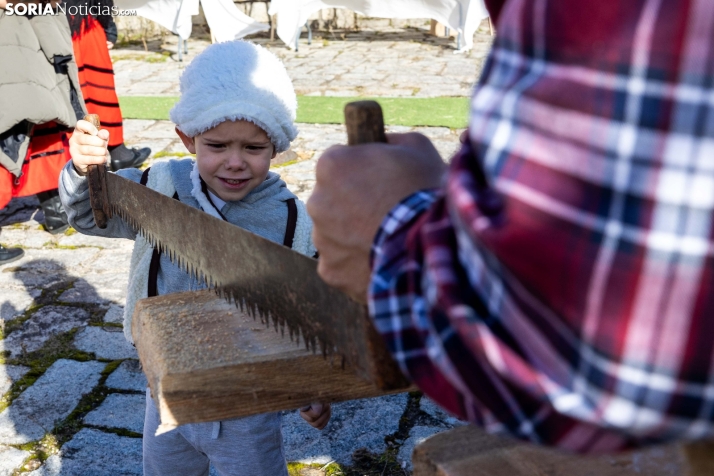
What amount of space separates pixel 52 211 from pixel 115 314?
1.61 m

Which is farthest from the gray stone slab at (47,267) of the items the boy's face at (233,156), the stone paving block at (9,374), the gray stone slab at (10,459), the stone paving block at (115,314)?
the boy's face at (233,156)

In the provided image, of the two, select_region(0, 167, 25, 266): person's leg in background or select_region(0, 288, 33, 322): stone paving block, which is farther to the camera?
select_region(0, 167, 25, 266): person's leg in background

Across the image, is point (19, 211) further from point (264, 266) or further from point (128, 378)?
point (264, 266)

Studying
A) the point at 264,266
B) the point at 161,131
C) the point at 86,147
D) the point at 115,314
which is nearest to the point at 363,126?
the point at 264,266

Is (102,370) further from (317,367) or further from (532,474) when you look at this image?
(532,474)

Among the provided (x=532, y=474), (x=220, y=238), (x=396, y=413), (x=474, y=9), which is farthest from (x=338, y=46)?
(x=532, y=474)

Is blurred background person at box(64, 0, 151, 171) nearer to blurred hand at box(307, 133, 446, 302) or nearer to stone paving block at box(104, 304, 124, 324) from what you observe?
stone paving block at box(104, 304, 124, 324)

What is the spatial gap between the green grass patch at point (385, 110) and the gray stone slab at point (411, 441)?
4933 millimetres

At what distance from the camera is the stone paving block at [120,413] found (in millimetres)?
3225

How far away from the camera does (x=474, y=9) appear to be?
10.1 m

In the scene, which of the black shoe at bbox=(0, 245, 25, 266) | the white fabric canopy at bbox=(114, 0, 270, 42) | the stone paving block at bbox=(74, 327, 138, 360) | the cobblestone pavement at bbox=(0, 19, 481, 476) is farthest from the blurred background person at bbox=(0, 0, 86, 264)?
the white fabric canopy at bbox=(114, 0, 270, 42)

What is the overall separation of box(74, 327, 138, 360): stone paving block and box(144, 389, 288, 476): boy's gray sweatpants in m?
1.57

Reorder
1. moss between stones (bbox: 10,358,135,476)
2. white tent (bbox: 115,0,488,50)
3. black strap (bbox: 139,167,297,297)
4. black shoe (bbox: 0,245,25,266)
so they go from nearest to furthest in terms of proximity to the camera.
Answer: black strap (bbox: 139,167,297,297)
moss between stones (bbox: 10,358,135,476)
black shoe (bbox: 0,245,25,266)
white tent (bbox: 115,0,488,50)

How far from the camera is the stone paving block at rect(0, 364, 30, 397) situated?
138 inches
